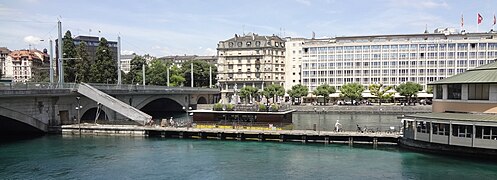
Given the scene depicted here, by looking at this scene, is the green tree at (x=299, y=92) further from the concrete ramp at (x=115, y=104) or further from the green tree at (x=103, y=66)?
the concrete ramp at (x=115, y=104)

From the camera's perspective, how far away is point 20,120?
52.3 m

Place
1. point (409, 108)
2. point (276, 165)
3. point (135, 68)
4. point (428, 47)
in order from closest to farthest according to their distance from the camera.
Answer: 1. point (276, 165)
2. point (409, 108)
3. point (428, 47)
4. point (135, 68)

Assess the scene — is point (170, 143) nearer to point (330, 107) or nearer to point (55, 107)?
point (55, 107)

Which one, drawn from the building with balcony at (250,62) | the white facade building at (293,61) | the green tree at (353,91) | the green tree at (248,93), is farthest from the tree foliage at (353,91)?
the building with balcony at (250,62)

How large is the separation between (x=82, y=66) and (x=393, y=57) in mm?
84159

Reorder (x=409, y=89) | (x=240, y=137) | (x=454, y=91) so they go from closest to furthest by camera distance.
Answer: (x=454, y=91)
(x=240, y=137)
(x=409, y=89)

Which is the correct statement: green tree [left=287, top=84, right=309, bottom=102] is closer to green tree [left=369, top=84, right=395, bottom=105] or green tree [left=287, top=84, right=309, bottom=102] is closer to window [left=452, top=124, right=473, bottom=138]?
green tree [left=369, top=84, right=395, bottom=105]

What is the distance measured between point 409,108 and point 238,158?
72249 millimetres

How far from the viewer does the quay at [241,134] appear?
48.7 metres

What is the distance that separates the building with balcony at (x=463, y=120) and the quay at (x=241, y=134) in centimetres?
433

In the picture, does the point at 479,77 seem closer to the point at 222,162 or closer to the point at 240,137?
the point at 222,162

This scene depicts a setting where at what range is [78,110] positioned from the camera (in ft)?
202

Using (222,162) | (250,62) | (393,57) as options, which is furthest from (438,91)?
(250,62)

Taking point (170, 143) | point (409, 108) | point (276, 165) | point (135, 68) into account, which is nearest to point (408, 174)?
point (276, 165)
